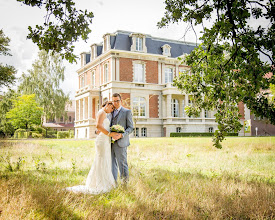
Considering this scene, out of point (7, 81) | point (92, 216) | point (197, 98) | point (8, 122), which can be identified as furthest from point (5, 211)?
point (8, 122)

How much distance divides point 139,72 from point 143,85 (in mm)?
1643

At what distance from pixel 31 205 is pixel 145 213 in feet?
5.25

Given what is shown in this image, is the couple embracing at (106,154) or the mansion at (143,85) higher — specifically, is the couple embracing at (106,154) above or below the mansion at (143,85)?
below

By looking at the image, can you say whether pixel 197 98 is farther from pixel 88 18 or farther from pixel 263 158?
pixel 263 158

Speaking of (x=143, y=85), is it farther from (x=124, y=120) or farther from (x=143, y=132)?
(x=124, y=120)

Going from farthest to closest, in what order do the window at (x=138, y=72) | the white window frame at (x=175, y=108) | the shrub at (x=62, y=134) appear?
1. the shrub at (x=62, y=134)
2. the white window frame at (x=175, y=108)
3. the window at (x=138, y=72)

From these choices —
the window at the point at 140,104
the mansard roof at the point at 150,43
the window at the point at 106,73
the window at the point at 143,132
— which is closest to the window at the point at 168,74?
the mansard roof at the point at 150,43

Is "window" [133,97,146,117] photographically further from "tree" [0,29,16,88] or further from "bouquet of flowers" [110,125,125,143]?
"bouquet of flowers" [110,125,125,143]

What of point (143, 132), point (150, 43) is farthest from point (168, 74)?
point (143, 132)

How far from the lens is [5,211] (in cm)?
335

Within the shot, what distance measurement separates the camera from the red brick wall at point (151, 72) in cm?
3216

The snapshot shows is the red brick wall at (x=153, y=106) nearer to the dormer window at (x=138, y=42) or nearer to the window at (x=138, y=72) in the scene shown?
the window at (x=138, y=72)

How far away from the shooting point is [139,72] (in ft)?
105

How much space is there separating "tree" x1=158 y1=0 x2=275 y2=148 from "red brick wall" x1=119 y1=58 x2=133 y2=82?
25.0 meters
